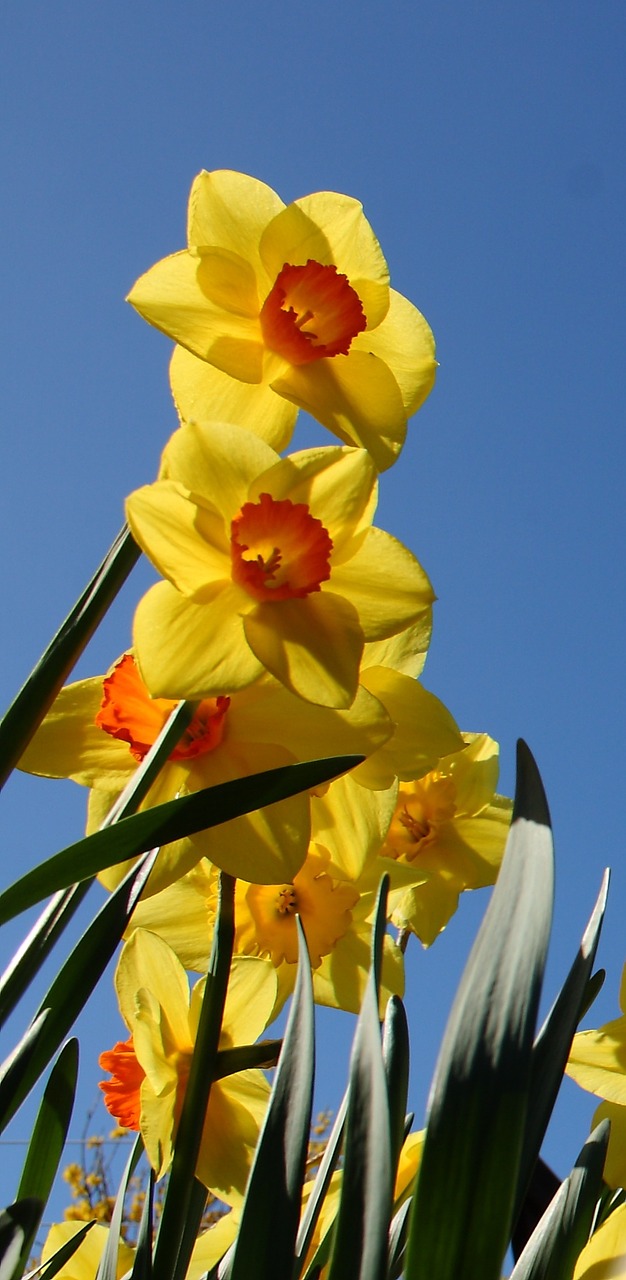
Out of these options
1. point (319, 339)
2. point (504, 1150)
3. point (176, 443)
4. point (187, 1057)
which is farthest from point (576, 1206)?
point (319, 339)

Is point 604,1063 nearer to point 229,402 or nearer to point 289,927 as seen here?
point 289,927

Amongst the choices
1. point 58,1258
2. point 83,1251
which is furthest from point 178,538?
point 83,1251

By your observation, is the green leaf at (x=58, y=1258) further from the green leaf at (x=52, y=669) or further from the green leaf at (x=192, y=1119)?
the green leaf at (x=52, y=669)

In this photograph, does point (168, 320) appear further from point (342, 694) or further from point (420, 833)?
point (420, 833)

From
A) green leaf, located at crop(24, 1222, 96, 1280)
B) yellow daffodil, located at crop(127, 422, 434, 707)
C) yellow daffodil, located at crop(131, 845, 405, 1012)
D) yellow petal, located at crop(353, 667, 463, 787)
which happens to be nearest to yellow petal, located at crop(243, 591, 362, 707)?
yellow daffodil, located at crop(127, 422, 434, 707)

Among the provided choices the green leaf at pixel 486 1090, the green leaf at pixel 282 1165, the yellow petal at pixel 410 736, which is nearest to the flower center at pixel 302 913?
the yellow petal at pixel 410 736

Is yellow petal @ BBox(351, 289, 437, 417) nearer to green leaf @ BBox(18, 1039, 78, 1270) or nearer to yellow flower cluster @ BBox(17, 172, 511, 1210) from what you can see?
yellow flower cluster @ BBox(17, 172, 511, 1210)
